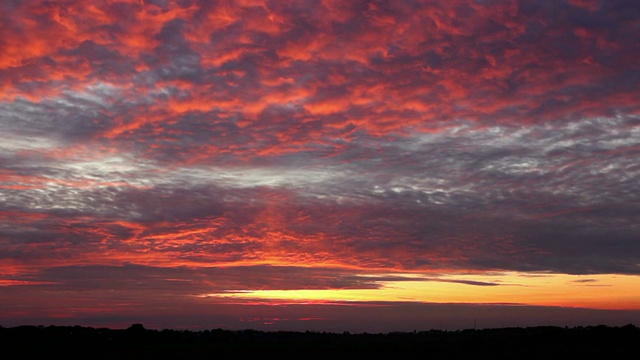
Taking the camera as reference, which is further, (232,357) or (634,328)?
(634,328)

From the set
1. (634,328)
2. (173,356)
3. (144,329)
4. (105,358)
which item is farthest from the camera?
(144,329)

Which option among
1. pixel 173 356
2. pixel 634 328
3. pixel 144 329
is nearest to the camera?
pixel 173 356

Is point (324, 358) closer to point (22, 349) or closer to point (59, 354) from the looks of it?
point (59, 354)

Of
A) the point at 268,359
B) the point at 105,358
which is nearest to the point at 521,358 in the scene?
the point at 268,359

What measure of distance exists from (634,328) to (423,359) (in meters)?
91.4

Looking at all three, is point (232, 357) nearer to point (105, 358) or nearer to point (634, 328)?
point (105, 358)

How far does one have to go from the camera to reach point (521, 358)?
76.9 m

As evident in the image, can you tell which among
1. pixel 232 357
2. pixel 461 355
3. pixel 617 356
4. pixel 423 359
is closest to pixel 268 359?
pixel 232 357

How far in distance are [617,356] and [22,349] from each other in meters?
80.7

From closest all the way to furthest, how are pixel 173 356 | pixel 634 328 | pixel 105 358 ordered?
pixel 105 358, pixel 173 356, pixel 634 328

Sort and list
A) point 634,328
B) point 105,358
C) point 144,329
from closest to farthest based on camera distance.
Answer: point 105,358 < point 634,328 < point 144,329

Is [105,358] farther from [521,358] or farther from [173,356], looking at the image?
[521,358]

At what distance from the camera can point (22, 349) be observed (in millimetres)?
83688

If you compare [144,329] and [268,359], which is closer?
[268,359]
